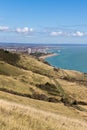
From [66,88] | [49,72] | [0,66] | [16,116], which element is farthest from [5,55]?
[16,116]

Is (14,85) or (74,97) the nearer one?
(14,85)

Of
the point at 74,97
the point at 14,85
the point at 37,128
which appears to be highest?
the point at 37,128

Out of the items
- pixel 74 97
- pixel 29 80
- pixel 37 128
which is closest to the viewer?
pixel 37 128

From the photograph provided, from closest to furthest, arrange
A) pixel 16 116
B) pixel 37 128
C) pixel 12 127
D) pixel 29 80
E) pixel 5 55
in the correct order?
pixel 12 127, pixel 37 128, pixel 16 116, pixel 29 80, pixel 5 55

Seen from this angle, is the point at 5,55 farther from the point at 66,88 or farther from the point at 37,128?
the point at 37,128

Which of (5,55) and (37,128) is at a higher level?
(37,128)

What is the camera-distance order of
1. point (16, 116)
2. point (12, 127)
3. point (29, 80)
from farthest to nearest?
point (29, 80) → point (16, 116) → point (12, 127)

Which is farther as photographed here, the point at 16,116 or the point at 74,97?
the point at 74,97

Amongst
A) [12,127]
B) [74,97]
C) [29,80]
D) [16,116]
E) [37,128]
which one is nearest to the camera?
[12,127]

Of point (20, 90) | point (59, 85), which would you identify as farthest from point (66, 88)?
point (20, 90)

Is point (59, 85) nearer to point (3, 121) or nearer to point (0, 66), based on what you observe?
point (0, 66)
